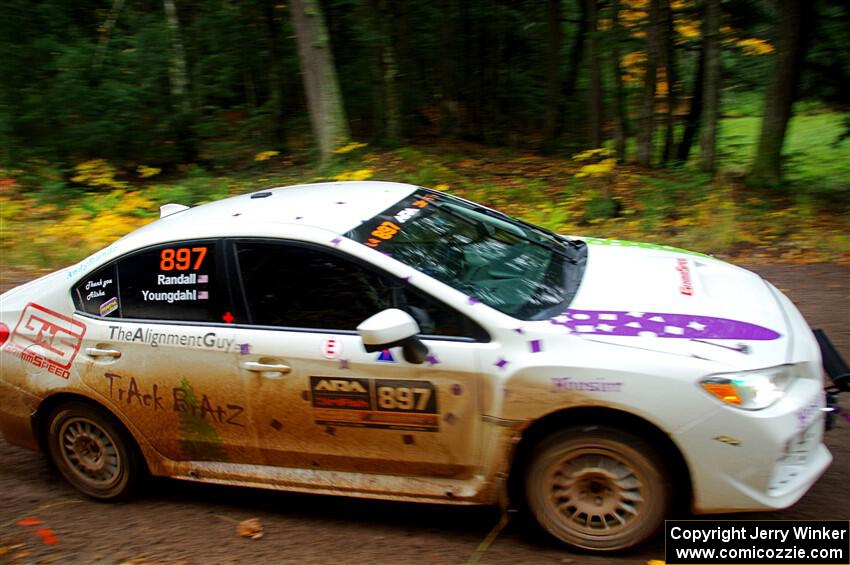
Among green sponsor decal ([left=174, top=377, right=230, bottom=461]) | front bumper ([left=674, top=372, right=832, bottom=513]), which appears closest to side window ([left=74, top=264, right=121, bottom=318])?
green sponsor decal ([left=174, top=377, right=230, bottom=461])

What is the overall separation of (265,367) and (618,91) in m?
10.5

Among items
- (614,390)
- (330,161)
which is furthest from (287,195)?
(330,161)

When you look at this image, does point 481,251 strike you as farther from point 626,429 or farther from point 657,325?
point 626,429

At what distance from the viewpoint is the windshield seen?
394 cm

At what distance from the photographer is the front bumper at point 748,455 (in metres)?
3.39

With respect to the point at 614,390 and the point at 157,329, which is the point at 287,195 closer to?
the point at 157,329

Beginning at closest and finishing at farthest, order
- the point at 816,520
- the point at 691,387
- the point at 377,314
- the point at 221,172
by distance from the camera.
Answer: the point at 691,387 → the point at 377,314 → the point at 816,520 → the point at 221,172

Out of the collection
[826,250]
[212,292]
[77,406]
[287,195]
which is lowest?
[826,250]

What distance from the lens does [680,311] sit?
380 centimetres

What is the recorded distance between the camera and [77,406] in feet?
15.0

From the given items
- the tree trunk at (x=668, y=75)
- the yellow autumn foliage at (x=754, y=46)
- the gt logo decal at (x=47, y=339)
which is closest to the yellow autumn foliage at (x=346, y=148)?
the tree trunk at (x=668, y=75)

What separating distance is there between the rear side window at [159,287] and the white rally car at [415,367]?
12mm

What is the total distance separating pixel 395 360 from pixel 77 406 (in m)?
2.08

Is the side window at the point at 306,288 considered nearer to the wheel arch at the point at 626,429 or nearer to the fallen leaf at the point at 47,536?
the wheel arch at the point at 626,429
